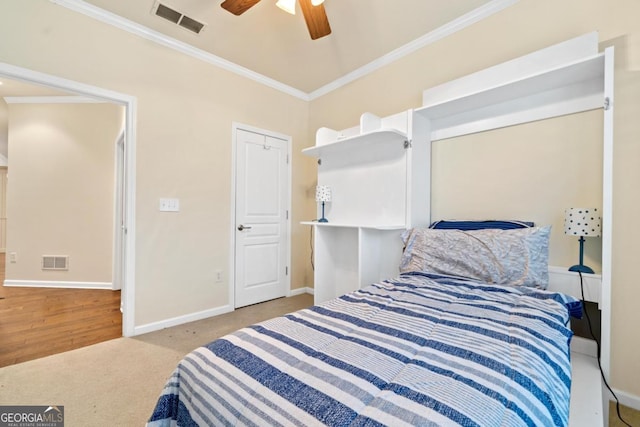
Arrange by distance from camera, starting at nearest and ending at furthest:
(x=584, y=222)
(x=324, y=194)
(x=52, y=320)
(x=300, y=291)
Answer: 1. (x=584, y=222)
2. (x=52, y=320)
3. (x=324, y=194)
4. (x=300, y=291)

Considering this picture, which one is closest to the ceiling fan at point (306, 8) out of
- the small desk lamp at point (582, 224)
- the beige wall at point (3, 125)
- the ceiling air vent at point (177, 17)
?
the ceiling air vent at point (177, 17)

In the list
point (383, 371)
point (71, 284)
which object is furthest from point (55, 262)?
point (383, 371)

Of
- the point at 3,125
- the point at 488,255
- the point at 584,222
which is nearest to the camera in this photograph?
the point at 584,222

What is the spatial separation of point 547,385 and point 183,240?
2840 mm

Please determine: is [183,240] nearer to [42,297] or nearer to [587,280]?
[42,297]

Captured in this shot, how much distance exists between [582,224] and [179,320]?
3.25 metres

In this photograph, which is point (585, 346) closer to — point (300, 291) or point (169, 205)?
point (300, 291)

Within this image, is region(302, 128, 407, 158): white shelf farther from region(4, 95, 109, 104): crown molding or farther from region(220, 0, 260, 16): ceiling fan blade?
region(4, 95, 109, 104): crown molding

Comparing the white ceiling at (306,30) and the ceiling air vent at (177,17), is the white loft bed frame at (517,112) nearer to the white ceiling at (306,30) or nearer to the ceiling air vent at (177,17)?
the white ceiling at (306,30)

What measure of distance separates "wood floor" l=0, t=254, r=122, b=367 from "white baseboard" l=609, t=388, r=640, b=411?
3.66m

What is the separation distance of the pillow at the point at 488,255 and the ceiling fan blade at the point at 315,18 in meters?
1.62

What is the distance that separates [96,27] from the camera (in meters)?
2.30

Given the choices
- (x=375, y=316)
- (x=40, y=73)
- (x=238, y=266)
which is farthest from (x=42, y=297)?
(x=375, y=316)

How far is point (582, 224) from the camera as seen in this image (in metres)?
1.59
